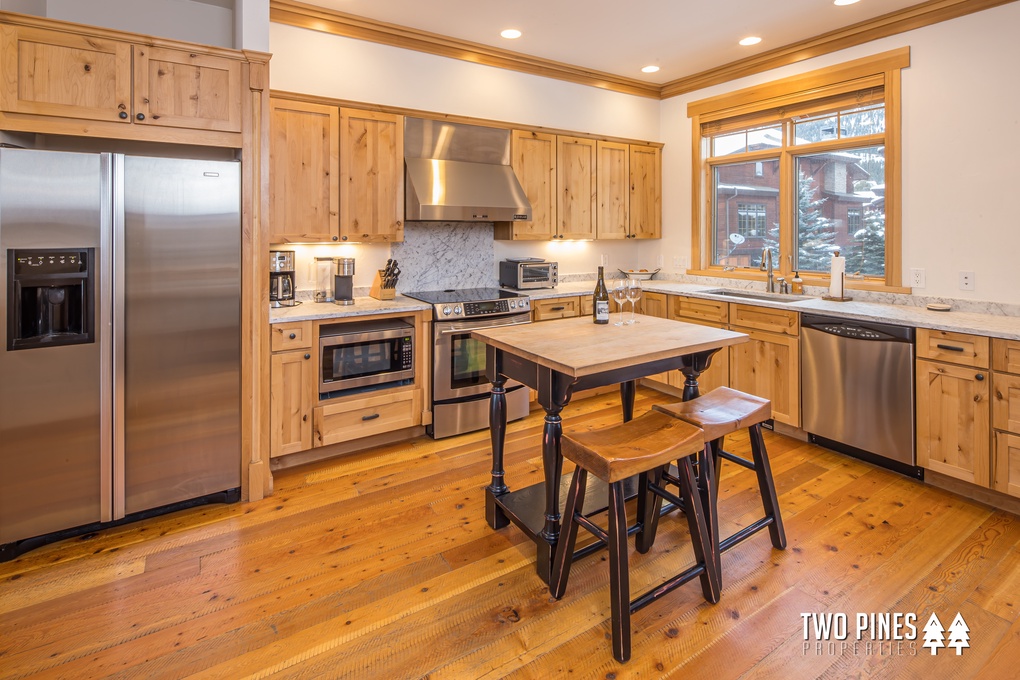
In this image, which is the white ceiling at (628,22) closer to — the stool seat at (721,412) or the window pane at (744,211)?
the window pane at (744,211)

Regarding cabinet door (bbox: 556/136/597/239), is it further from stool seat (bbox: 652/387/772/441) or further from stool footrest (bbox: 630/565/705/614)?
stool footrest (bbox: 630/565/705/614)

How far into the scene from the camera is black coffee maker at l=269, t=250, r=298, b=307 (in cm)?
351

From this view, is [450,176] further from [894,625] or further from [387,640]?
[894,625]

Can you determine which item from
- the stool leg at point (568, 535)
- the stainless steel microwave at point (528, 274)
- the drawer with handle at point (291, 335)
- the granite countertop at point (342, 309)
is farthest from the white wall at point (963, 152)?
the drawer with handle at point (291, 335)

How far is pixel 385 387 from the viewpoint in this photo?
3.57 metres

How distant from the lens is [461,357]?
150 inches

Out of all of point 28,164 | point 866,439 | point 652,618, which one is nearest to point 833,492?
point 866,439

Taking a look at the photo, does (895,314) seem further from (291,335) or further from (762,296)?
(291,335)

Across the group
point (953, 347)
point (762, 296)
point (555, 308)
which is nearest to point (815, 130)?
point (762, 296)

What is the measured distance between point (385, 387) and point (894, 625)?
9.34 ft

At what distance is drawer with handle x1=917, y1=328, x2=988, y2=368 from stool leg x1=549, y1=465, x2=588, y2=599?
226 cm

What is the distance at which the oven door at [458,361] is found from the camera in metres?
3.70

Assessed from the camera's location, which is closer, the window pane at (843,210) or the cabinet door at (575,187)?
the window pane at (843,210)

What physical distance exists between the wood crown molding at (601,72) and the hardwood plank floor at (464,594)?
2949 mm
